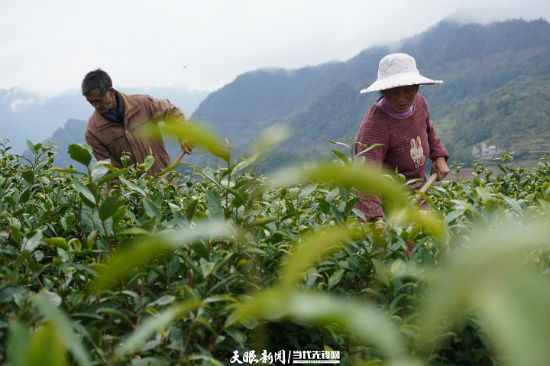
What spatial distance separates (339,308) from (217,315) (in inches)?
22.3

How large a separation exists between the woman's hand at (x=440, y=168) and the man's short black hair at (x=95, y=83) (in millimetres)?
2932

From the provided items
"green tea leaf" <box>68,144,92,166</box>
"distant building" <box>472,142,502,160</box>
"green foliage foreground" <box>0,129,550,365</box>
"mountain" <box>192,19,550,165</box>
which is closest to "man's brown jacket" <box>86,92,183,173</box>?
"green foliage foreground" <box>0,129,550,365</box>

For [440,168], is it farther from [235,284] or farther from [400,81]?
[235,284]

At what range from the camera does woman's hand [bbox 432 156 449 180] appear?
299cm

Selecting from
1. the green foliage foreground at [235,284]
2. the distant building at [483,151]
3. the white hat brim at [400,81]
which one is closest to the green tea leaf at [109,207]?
the green foliage foreground at [235,284]


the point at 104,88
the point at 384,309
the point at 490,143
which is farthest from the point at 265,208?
the point at 490,143

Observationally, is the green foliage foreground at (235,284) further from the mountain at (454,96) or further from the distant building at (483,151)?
the distant building at (483,151)

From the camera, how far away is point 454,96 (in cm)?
14162

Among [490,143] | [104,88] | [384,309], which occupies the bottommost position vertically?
[490,143]

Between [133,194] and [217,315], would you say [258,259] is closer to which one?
[217,315]

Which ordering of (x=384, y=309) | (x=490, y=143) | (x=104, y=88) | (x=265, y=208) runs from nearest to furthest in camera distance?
(x=384, y=309) < (x=265, y=208) < (x=104, y=88) < (x=490, y=143)

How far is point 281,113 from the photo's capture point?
611 ft

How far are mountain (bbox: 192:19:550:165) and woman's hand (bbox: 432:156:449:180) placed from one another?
6442 cm

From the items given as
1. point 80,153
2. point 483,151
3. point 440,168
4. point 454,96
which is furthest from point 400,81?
point 454,96
